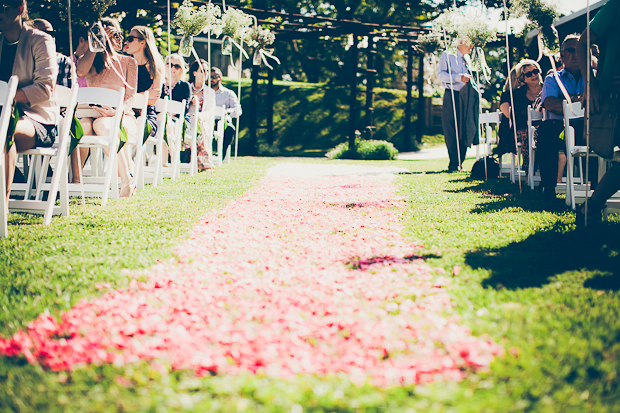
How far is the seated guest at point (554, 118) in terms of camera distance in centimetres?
495

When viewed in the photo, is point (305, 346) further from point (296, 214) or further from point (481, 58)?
point (481, 58)

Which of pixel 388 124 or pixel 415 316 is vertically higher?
pixel 388 124

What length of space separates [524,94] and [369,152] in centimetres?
909

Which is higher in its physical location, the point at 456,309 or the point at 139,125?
the point at 139,125

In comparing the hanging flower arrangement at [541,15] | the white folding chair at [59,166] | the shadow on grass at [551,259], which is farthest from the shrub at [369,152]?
the shadow on grass at [551,259]

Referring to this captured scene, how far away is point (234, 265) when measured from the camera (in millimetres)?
2785

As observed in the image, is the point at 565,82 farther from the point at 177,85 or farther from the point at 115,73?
the point at 177,85

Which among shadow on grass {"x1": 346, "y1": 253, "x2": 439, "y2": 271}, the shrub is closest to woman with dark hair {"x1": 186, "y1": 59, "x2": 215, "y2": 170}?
shadow on grass {"x1": 346, "y1": 253, "x2": 439, "y2": 271}

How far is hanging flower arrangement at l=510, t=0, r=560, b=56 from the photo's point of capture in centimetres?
Answer: 658

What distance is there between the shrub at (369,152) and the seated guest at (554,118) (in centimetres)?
1009

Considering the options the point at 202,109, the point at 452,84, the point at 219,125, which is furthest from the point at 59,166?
the point at 452,84

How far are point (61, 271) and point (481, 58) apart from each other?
6677 mm

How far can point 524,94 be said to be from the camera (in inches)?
251

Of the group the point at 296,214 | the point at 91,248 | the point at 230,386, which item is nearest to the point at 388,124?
the point at 296,214
